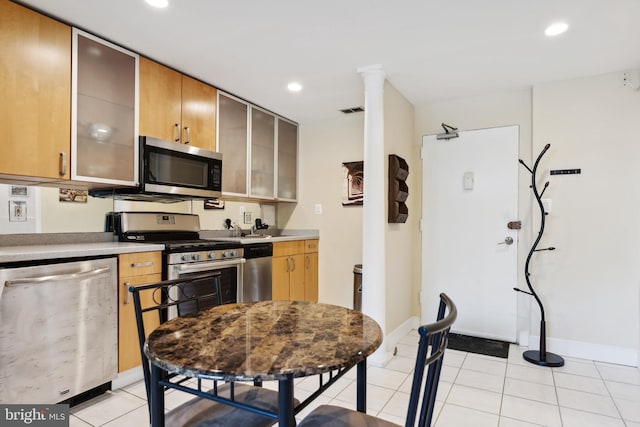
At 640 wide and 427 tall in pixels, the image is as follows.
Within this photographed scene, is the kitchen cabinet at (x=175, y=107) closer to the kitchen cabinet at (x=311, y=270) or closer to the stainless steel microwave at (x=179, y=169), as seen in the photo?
the stainless steel microwave at (x=179, y=169)

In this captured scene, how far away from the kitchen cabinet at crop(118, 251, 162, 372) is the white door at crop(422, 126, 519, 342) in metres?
2.67

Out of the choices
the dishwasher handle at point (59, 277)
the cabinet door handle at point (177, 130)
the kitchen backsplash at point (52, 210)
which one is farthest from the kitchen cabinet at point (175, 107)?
the dishwasher handle at point (59, 277)

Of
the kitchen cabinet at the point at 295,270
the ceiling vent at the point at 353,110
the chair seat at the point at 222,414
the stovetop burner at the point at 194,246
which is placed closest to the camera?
the chair seat at the point at 222,414

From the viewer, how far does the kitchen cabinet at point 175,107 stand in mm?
2734

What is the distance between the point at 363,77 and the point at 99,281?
246 centimetres

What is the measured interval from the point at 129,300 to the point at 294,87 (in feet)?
7.38

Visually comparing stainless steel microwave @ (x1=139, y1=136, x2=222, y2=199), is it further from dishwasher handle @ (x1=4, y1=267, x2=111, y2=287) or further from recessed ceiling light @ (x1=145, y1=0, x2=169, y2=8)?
recessed ceiling light @ (x1=145, y1=0, x2=169, y2=8)

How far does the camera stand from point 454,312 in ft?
3.31

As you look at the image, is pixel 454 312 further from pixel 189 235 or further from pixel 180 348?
pixel 189 235

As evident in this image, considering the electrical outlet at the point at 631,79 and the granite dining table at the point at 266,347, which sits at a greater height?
the electrical outlet at the point at 631,79

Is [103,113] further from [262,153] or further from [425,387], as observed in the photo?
[425,387]

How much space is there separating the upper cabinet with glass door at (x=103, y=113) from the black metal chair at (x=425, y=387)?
85.0 inches

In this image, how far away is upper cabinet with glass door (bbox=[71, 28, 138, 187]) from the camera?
7.66ft

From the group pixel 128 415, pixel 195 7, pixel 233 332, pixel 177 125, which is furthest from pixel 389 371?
pixel 195 7
